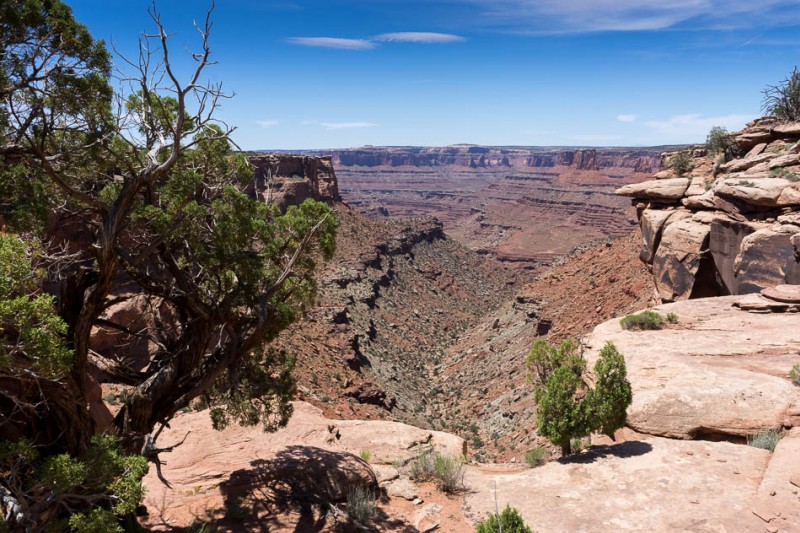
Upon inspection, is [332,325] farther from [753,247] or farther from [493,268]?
[493,268]

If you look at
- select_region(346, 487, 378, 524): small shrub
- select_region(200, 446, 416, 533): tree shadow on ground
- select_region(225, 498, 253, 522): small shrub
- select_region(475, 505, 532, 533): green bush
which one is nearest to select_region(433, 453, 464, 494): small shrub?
select_region(200, 446, 416, 533): tree shadow on ground

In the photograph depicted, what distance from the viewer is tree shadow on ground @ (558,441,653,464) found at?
11.1 meters

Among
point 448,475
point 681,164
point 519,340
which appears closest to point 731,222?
point 681,164

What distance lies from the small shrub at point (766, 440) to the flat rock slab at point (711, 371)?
0.24m

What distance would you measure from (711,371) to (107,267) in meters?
14.7

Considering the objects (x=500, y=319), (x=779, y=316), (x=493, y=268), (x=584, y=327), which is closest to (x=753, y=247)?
(x=779, y=316)

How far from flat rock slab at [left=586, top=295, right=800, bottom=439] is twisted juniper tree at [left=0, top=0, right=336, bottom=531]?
9.37 m

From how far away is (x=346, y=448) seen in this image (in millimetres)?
13242

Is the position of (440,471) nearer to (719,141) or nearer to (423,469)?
(423,469)

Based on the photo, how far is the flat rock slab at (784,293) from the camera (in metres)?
17.4

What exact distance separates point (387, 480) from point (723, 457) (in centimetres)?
735

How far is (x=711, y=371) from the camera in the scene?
44.1ft

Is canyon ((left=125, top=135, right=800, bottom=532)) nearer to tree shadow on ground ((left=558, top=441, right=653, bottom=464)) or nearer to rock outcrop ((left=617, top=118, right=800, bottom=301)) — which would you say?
tree shadow on ground ((left=558, top=441, right=653, bottom=464))

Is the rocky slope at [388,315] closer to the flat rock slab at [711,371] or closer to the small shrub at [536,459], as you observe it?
the small shrub at [536,459]
